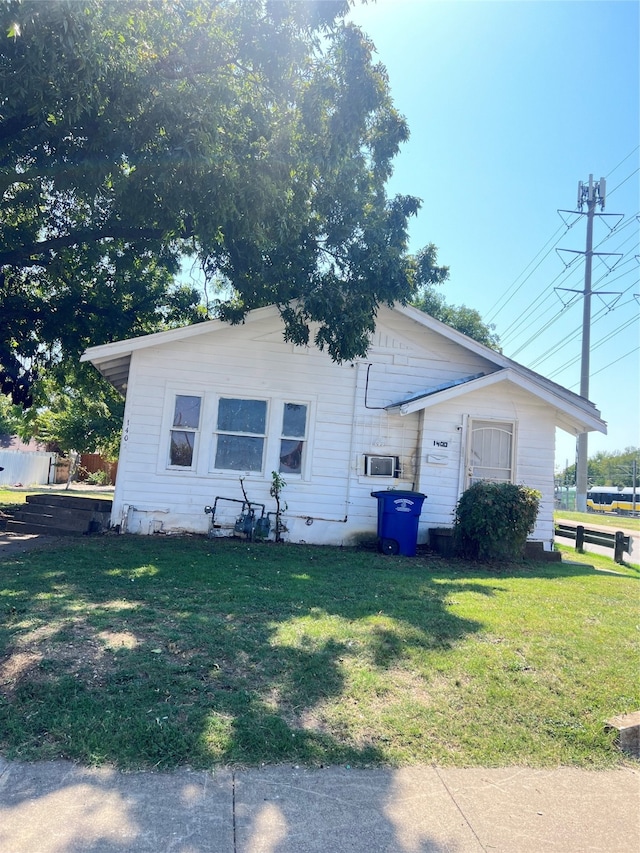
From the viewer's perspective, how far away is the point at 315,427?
1120cm

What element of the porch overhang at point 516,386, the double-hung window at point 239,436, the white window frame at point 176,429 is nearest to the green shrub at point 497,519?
the porch overhang at point 516,386

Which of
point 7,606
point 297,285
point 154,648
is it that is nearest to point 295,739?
point 154,648

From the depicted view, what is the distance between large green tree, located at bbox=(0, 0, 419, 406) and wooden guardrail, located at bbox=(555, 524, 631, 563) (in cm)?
774

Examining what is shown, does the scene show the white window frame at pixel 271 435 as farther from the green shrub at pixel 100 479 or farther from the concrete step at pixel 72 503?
the green shrub at pixel 100 479

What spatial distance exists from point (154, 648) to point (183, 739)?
1327mm

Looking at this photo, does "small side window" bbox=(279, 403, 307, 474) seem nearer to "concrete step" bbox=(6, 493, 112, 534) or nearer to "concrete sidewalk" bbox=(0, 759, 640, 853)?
"concrete step" bbox=(6, 493, 112, 534)

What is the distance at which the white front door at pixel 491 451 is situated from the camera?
11.4 m

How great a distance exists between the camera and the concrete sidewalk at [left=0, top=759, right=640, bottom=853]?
256 centimetres

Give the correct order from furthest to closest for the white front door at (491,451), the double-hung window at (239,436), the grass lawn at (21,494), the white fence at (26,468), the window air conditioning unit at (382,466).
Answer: the white fence at (26,468), the grass lawn at (21,494), the white front door at (491,451), the window air conditioning unit at (382,466), the double-hung window at (239,436)

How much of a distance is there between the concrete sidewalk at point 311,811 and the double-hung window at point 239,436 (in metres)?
8.10

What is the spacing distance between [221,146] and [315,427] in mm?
5215

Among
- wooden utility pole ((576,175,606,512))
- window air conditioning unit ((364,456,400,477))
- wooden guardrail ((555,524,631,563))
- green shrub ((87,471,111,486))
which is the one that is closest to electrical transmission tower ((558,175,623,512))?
wooden utility pole ((576,175,606,512))

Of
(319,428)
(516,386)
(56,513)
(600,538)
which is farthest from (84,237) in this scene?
(600,538)

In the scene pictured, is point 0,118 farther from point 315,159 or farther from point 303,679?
point 303,679
